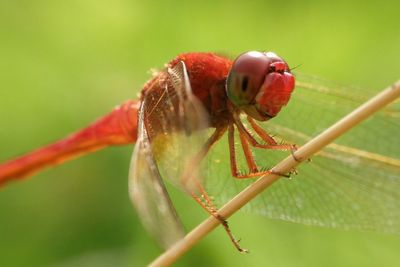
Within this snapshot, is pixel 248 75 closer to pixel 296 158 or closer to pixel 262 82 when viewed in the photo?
pixel 262 82

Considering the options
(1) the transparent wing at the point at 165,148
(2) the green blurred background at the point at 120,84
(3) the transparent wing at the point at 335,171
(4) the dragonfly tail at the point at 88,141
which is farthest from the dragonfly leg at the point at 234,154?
(2) the green blurred background at the point at 120,84

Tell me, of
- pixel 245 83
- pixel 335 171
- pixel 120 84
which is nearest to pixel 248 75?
pixel 245 83

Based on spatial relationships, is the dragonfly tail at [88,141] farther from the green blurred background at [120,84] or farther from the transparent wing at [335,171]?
the green blurred background at [120,84]

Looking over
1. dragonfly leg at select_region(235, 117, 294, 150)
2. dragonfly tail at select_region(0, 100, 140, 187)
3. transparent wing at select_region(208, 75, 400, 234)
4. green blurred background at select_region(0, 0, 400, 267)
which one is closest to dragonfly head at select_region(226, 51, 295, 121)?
dragonfly leg at select_region(235, 117, 294, 150)

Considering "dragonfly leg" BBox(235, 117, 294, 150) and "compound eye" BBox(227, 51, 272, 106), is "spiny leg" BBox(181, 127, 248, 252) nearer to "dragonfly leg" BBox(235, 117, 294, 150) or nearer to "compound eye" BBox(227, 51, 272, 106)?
"dragonfly leg" BBox(235, 117, 294, 150)

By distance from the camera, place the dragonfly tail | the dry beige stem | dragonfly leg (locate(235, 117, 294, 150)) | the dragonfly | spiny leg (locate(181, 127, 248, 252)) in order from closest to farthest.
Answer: the dry beige stem → spiny leg (locate(181, 127, 248, 252)) → the dragonfly → dragonfly leg (locate(235, 117, 294, 150)) → the dragonfly tail

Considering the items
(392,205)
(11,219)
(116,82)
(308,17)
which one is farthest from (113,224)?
(308,17)

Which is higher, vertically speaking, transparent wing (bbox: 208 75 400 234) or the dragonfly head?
the dragonfly head
